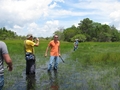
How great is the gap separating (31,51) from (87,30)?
439 ft

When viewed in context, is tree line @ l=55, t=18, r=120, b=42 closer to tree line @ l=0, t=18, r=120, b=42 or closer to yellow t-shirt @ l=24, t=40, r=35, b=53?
tree line @ l=0, t=18, r=120, b=42

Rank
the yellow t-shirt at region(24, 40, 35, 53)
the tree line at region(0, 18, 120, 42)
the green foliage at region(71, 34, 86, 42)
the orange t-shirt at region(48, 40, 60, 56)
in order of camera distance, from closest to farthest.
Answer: the yellow t-shirt at region(24, 40, 35, 53) → the orange t-shirt at region(48, 40, 60, 56) → the green foliage at region(71, 34, 86, 42) → the tree line at region(0, 18, 120, 42)

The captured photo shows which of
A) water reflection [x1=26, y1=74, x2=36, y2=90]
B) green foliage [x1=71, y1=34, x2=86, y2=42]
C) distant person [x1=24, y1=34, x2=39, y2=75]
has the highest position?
green foliage [x1=71, y1=34, x2=86, y2=42]

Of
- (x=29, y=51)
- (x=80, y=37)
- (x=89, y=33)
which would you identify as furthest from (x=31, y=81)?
(x=89, y=33)

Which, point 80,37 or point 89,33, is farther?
point 89,33

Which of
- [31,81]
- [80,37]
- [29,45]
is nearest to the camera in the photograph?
[31,81]

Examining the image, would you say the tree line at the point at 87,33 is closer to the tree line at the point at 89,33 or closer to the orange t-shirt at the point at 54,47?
the tree line at the point at 89,33

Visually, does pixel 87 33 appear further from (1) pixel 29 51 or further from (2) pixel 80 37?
(1) pixel 29 51

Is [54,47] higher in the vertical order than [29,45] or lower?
lower

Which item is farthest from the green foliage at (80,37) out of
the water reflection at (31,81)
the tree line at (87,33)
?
the water reflection at (31,81)

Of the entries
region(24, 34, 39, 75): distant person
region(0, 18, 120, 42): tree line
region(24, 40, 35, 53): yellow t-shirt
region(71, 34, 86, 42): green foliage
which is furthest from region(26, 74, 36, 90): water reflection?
region(71, 34, 86, 42): green foliage

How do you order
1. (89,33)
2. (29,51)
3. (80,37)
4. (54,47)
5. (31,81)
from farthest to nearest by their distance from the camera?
(89,33) → (80,37) → (54,47) → (29,51) → (31,81)

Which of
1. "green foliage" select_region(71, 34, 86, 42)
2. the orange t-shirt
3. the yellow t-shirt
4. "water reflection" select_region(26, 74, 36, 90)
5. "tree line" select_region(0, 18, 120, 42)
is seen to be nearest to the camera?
"water reflection" select_region(26, 74, 36, 90)

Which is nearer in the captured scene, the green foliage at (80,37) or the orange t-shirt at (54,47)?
the orange t-shirt at (54,47)
